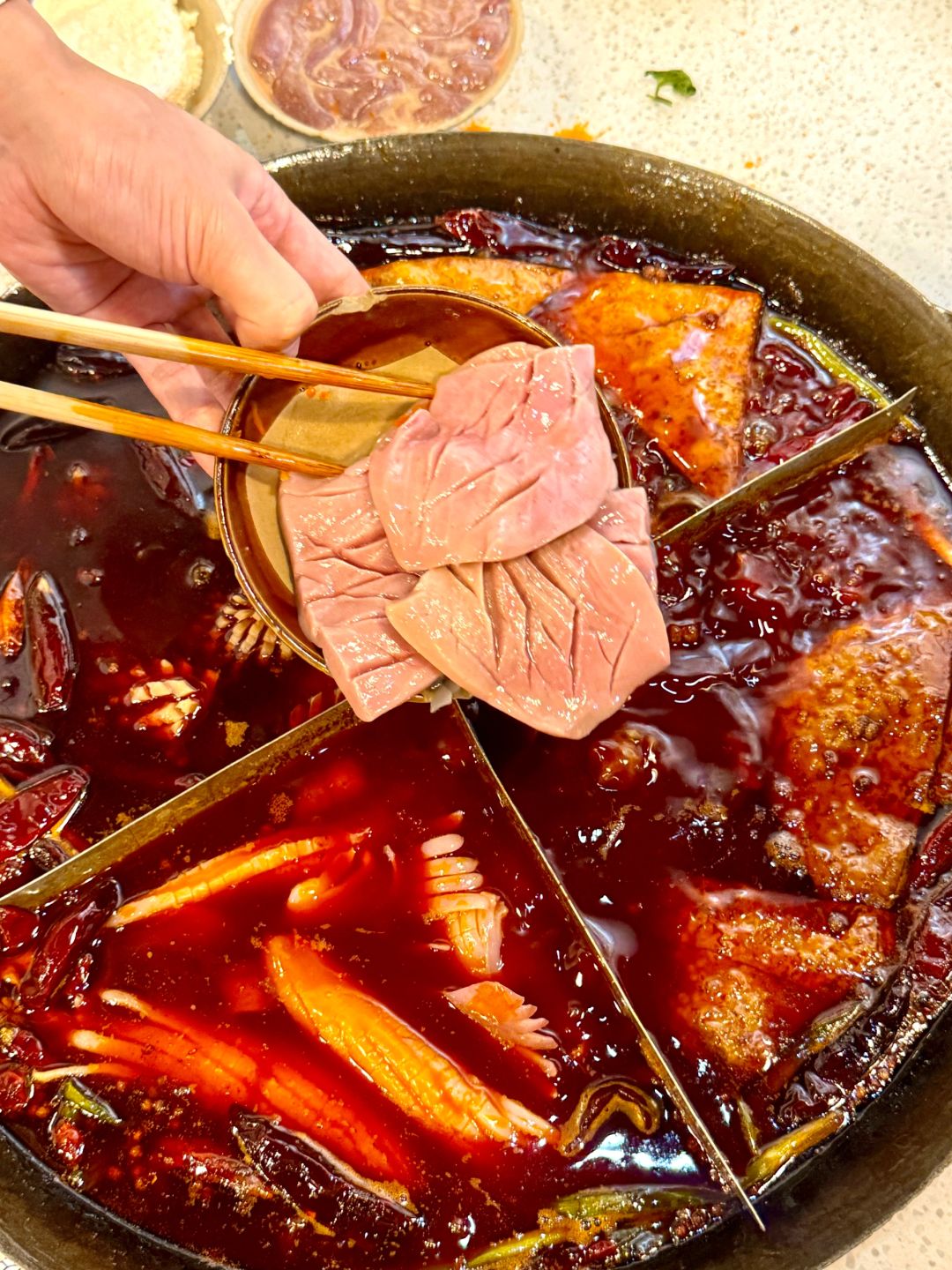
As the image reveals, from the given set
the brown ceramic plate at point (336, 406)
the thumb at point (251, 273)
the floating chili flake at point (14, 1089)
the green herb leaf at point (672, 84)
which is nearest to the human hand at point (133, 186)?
the thumb at point (251, 273)

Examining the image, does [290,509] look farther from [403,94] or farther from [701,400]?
[403,94]

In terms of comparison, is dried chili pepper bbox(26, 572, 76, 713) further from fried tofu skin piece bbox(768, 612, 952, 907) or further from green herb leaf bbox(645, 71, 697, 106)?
green herb leaf bbox(645, 71, 697, 106)

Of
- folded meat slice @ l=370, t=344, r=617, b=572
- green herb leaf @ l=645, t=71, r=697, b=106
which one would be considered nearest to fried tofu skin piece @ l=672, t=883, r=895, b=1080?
folded meat slice @ l=370, t=344, r=617, b=572

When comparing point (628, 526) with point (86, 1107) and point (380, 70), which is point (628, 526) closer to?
point (86, 1107)

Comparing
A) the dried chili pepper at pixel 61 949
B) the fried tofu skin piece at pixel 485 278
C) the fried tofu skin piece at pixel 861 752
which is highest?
the fried tofu skin piece at pixel 485 278

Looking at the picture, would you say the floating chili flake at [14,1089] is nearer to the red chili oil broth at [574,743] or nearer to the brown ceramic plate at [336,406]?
the red chili oil broth at [574,743]
